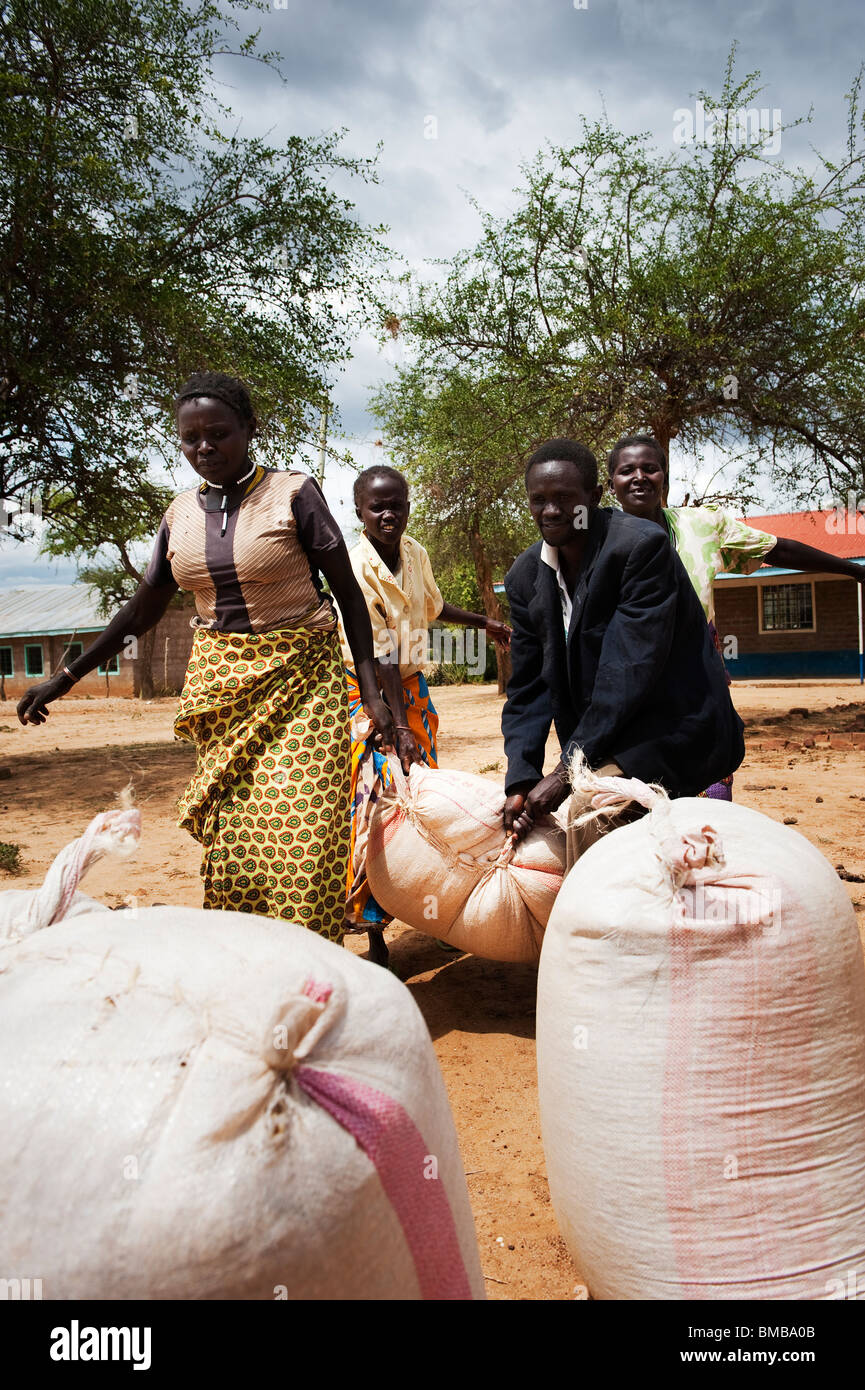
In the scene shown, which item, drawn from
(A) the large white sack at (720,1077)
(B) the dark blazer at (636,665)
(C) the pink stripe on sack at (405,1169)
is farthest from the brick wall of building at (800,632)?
(C) the pink stripe on sack at (405,1169)

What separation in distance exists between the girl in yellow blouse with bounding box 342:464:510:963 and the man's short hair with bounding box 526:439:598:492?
117cm

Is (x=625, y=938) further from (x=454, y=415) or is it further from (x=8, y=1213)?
(x=454, y=415)

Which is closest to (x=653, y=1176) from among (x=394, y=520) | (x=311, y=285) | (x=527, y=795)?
(x=527, y=795)

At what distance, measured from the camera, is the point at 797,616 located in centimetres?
2061

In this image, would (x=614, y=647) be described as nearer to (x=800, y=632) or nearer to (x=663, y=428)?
(x=663, y=428)

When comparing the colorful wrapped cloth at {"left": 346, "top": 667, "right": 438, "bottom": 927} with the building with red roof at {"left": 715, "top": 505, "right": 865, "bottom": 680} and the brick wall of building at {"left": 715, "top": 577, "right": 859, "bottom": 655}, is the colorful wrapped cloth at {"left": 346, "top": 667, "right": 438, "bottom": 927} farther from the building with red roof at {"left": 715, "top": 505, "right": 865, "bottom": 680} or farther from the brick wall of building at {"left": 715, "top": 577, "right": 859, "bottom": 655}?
the building with red roof at {"left": 715, "top": 505, "right": 865, "bottom": 680}

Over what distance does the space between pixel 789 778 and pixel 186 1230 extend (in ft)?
23.3

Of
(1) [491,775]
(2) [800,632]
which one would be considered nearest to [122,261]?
(1) [491,775]

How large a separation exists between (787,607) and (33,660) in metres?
24.0

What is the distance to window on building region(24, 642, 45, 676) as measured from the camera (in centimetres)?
3022

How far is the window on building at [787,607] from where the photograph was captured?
2041 cm

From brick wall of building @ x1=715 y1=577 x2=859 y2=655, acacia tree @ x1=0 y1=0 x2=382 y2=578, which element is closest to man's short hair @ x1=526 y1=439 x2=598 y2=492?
acacia tree @ x1=0 y1=0 x2=382 y2=578

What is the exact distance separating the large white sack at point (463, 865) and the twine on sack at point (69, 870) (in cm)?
135

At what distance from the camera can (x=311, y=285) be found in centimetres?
911
